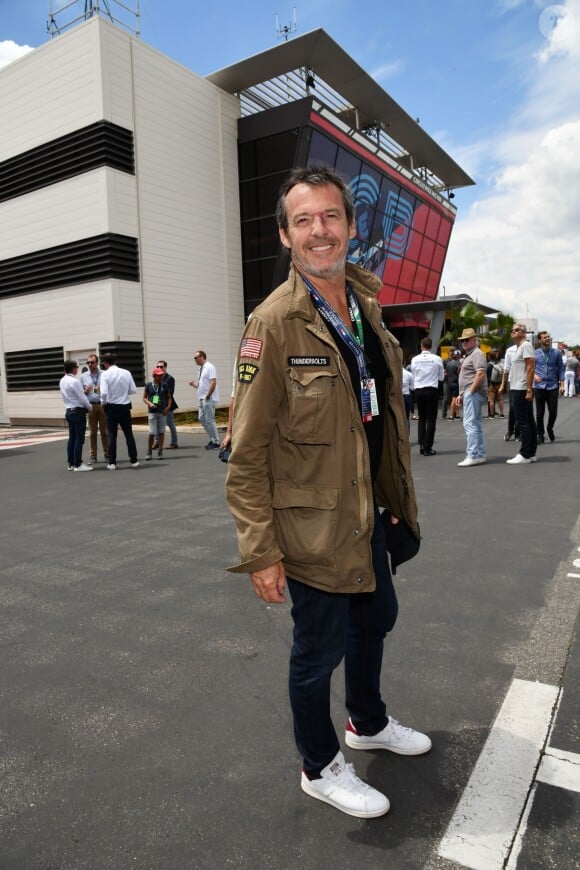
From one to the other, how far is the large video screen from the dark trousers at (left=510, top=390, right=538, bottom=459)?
1739cm

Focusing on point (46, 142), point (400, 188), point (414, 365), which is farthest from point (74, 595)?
point (400, 188)

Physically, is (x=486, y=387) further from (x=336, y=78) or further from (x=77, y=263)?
(x=336, y=78)

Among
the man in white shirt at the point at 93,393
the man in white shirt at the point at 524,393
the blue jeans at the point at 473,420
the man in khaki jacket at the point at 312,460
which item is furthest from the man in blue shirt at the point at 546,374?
the man in khaki jacket at the point at 312,460

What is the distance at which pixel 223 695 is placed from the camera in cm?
273

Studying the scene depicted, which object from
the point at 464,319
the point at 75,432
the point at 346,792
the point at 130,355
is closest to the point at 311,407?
the point at 346,792

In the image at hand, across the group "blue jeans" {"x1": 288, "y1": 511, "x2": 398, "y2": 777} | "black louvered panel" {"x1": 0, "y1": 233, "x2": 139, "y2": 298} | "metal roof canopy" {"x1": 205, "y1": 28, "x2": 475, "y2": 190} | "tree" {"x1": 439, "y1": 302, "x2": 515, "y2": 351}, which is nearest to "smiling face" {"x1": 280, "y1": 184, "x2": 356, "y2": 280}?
"blue jeans" {"x1": 288, "y1": 511, "x2": 398, "y2": 777}

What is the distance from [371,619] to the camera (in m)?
2.14

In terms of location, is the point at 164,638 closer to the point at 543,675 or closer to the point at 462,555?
the point at 543,675

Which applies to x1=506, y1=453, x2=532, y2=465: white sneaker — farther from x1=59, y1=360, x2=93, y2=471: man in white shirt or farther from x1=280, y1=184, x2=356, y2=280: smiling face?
x1=280, y1=184, x2=356, y2=280: smiling face

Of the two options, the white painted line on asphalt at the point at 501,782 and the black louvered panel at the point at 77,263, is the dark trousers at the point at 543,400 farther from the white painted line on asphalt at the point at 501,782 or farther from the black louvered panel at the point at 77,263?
the black louvered panel at the point at 77,263

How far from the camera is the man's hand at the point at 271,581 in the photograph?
1812 mm

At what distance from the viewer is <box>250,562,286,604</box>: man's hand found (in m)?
1.81

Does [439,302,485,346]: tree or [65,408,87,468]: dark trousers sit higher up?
[439,302,485,346]: tree

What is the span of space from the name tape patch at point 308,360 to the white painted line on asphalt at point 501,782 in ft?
5.02
